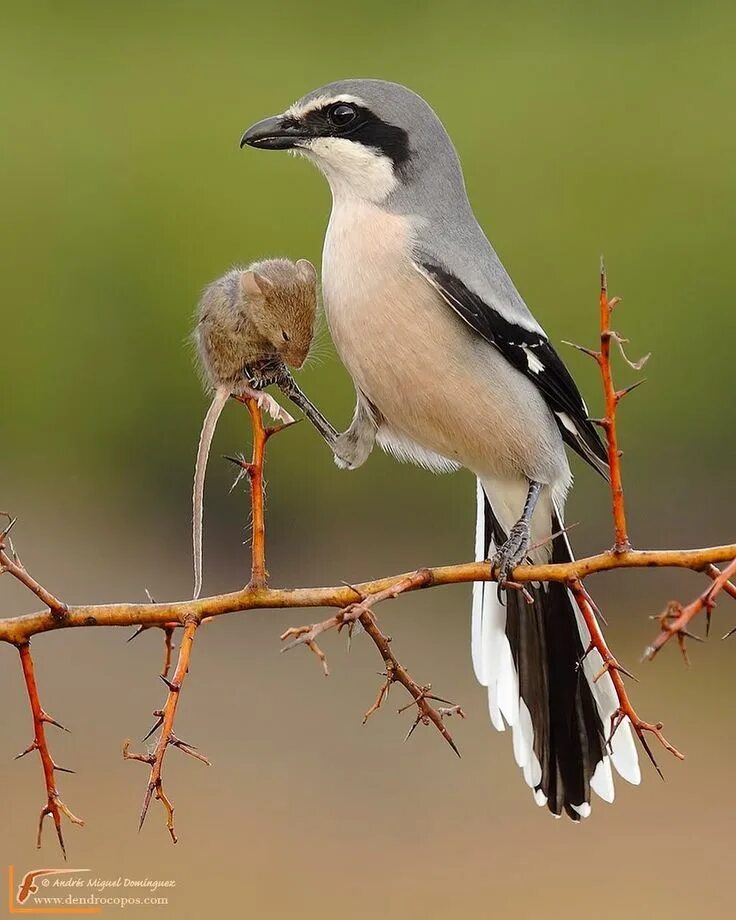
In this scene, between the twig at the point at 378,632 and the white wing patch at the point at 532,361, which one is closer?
the twig at the point at 378,632

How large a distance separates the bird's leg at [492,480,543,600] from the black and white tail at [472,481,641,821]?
85mm

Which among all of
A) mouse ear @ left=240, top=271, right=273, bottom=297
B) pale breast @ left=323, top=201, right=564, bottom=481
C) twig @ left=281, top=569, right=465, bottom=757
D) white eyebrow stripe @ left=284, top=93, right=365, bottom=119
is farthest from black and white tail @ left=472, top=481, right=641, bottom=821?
white eyebrow stripe @ left=284, top=93, right=365, bottom=119

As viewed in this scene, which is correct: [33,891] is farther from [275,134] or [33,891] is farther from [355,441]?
[275,134]

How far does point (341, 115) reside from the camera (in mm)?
1843

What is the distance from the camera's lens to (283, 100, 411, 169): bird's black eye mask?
6.01ft

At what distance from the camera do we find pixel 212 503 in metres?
4.86

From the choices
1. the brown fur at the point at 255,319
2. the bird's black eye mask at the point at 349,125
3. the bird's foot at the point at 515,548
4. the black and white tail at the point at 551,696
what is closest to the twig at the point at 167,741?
the brown fur at the point at 255,319

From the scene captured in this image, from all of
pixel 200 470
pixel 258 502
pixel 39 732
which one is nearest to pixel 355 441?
pixel 200 470

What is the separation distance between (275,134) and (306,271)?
0.77 feet

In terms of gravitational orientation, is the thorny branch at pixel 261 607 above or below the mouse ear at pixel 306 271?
below

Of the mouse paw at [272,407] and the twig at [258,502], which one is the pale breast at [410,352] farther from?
the twig at [258,502]

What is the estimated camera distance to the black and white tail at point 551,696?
1849 mm

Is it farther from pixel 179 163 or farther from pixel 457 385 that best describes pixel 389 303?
pixel 179 163

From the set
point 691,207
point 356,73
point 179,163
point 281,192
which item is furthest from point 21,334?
point 691,207
